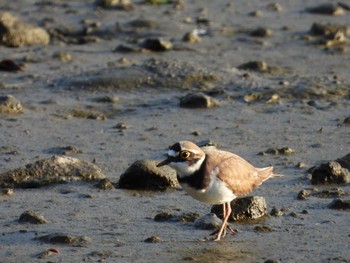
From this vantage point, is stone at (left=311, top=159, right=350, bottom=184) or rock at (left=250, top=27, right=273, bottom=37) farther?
rock at (left=250, top=27, right=273, bottom=37)

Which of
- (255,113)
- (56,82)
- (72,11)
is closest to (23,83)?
(56,82)

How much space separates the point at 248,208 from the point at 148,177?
1.20 m

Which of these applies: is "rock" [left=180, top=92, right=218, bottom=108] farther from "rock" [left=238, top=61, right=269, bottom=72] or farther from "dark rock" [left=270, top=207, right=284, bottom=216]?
"dark rock" [left=270, top=207, right=284, bottom=216]

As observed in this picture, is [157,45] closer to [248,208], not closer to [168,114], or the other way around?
[168,114]

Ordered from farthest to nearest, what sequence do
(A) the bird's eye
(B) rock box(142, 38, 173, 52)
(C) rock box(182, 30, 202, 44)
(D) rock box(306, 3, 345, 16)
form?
1. (D) rock box(306, 3, 345, 16)
2. (C) rock box(182, 30, 202, 44)
3. (B) rock box(142, 38, 173, 52)
4. (A) the bird's eye

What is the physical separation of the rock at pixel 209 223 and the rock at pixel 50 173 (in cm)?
150

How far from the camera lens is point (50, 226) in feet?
→ 26.7

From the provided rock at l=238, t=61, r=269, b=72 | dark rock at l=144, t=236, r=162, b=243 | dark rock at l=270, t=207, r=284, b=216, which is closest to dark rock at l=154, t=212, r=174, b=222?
Result: dark rock at l=144, t=236, r=162, b=243

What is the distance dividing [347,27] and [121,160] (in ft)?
21.7

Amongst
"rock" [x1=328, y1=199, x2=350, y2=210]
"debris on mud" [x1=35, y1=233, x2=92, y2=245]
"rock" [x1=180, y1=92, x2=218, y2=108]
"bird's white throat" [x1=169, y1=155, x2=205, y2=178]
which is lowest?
"rock" [x1=180, y1=92, x2=218, y2=108]

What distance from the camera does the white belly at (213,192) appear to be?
7.70 meters

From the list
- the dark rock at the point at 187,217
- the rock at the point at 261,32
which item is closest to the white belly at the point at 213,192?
the dark rock at the point at 187,217

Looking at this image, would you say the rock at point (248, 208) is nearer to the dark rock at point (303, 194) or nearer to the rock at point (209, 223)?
the rock at point (209, 223)

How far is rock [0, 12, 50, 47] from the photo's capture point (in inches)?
594
